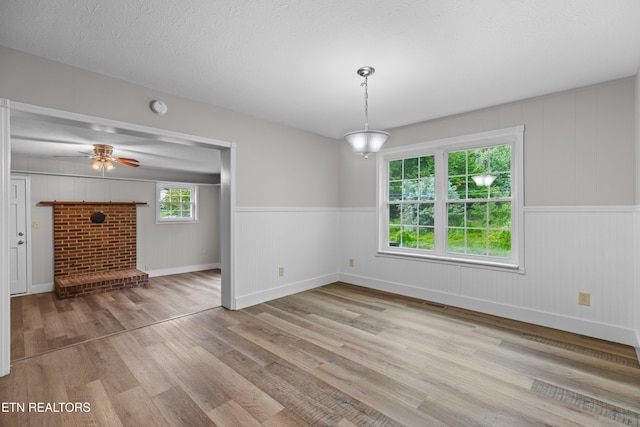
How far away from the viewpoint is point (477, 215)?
3898 mm

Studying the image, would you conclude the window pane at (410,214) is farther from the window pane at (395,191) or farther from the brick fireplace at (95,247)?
the brick fireplace at (95,247)

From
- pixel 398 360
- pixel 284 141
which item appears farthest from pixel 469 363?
pixel 284 141

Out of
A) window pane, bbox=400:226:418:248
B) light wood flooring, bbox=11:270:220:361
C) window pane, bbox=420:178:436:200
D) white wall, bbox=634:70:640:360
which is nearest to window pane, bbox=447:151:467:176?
window pane, bbox=420:178:436:200

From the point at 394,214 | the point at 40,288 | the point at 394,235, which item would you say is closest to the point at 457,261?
the point at 394,235

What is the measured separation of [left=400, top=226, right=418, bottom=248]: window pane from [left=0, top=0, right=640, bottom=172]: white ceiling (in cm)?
194

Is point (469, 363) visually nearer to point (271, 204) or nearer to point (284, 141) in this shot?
point (271, 204)

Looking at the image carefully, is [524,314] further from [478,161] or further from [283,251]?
[283,251]

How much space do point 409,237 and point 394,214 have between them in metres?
0.44

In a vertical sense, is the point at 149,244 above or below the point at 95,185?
below

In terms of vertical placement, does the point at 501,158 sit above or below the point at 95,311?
above

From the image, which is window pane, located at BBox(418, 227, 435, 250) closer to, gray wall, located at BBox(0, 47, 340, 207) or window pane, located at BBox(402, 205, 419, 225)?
window pane, located at BBox(402, 205, 419, 225)

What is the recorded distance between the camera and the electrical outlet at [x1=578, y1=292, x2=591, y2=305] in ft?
10.0

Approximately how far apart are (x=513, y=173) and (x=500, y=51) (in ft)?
5.62

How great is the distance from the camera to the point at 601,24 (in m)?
2.04
